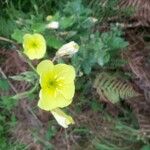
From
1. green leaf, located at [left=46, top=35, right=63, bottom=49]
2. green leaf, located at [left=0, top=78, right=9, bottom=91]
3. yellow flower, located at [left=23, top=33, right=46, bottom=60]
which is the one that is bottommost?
green leaf, located at [left=0, top=78, right=9, bottom=91]

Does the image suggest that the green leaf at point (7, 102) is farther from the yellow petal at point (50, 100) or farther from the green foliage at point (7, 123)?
the yellow petal at point (50, 100)

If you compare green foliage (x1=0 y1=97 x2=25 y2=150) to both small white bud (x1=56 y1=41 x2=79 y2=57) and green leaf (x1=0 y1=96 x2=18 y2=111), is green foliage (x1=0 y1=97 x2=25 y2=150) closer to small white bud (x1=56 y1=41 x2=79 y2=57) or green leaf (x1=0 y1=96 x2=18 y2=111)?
green leaf (x1=0 y1=96 x2=18 y2=111)

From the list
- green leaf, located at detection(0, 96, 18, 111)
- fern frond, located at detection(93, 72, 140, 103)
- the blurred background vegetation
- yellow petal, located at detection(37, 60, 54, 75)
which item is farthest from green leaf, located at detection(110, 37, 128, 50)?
green leaf, located at detection(0, 96, 18, 111)

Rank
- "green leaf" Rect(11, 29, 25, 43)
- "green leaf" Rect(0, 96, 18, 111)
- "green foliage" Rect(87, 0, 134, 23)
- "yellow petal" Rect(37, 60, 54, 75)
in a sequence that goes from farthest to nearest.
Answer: "green leaf" Rect(0, 96, 18, 111)
"green foliage" Rect(87, 0, 134, 23)
"green leaf" Rect(11, 29, 25, 43)
"yellow petal" Rect(37, 60, 54, 75)

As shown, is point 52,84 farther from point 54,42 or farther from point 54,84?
point 54,42

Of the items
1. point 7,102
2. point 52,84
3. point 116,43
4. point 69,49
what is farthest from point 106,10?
point 7,102

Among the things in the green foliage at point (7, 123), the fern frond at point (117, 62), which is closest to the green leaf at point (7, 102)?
the green foliage at point (7, 123)
